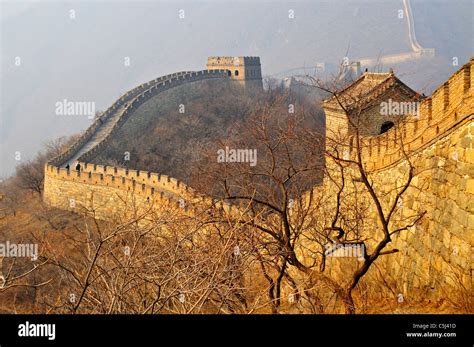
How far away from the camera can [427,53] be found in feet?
188

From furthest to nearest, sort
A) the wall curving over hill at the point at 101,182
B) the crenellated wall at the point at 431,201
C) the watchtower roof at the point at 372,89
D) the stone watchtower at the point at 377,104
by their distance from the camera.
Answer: the wall curving over hill at the point at 101,182 → the watchtower roof at the point at 372,89 → the stone watchtower at the point at 377,104 → the crenellated wall at the point at 431,201

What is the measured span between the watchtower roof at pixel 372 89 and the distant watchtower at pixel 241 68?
3442cm

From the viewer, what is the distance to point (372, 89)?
16656 millimetres

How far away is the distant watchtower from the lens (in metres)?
52.2

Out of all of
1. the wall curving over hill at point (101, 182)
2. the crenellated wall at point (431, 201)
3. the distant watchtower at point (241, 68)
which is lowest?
the crenellated wall at point (431, 201)

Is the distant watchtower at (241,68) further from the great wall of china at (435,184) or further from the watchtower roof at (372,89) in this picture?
the great wall of china at (435,184)

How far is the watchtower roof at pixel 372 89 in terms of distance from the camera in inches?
644

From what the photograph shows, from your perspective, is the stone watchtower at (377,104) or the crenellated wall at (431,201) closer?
the crenellated wall at (431,201)

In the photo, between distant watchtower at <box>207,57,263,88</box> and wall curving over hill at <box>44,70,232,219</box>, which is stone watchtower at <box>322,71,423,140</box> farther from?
distant watchtower at <box>207,57,263,88</box>

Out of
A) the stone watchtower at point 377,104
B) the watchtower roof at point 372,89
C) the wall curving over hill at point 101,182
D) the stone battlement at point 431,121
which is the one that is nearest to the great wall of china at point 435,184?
the stone battlement at point 431,121

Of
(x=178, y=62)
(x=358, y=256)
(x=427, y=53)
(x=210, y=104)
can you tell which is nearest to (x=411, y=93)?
(x=358, y=256)

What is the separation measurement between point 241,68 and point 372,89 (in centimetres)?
3622

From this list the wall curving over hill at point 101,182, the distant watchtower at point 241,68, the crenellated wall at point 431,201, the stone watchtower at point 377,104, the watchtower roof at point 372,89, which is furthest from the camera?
the distant watchtower at point 241,68
